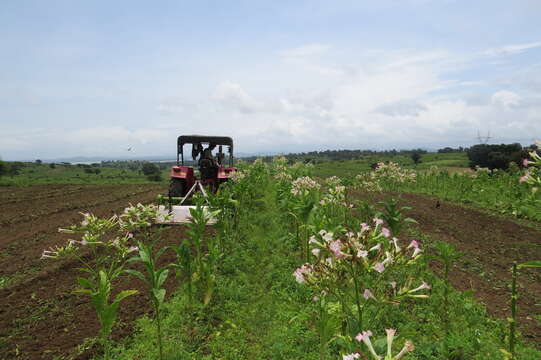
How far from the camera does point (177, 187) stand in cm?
1241

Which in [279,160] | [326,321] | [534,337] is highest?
[279,160]

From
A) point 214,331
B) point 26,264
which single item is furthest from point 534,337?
point 26,264

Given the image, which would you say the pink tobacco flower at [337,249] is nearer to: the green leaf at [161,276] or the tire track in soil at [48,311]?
the green leaf at [161,276]

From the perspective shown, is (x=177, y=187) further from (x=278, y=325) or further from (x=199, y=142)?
(x=278, y=325)

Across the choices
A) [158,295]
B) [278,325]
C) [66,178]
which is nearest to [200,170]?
[278,325]

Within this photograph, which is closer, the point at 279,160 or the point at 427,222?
the point at 427,222

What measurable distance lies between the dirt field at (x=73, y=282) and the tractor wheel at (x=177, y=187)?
264cm

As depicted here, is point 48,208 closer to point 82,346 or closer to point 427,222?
point 82,346

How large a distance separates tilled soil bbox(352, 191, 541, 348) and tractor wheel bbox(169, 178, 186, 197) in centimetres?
832

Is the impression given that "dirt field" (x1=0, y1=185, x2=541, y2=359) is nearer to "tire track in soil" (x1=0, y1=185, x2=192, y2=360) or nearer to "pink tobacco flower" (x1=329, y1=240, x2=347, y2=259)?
"tire track in soil" (x1=0, y1=185, x2=192, y2=360)

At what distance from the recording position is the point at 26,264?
7699 millimetres

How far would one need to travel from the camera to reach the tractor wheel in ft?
40.5

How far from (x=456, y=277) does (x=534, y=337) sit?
1.95 m

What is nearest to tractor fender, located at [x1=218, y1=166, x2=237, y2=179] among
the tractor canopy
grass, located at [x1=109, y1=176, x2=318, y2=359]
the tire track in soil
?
the tractor canopy
